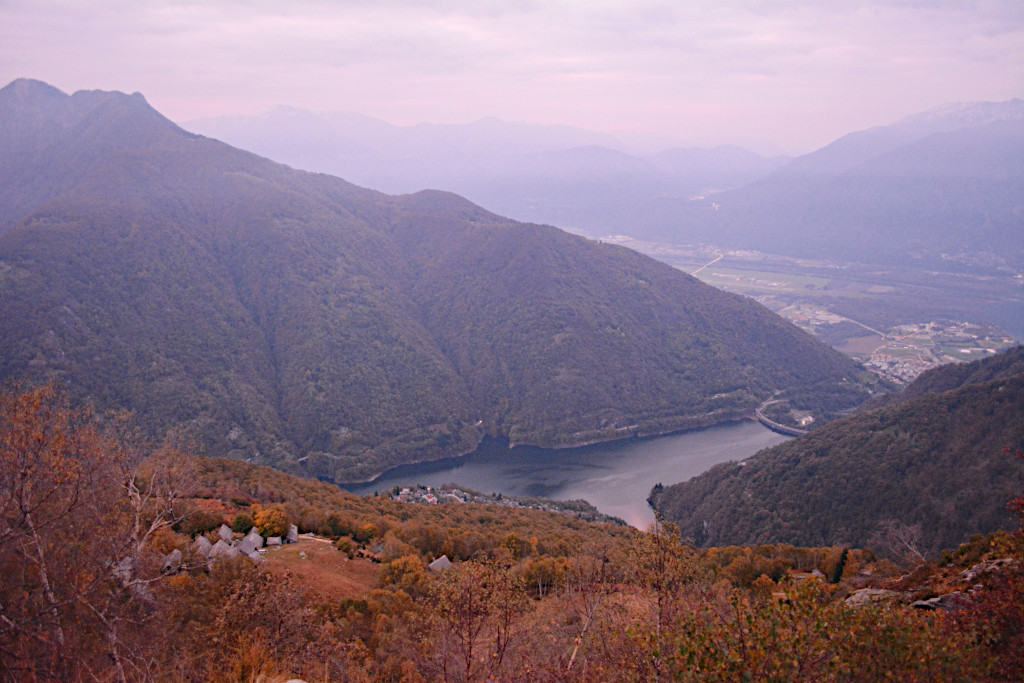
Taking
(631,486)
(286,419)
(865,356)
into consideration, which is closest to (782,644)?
(631,486)

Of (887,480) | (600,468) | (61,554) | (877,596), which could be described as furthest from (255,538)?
(600,468)

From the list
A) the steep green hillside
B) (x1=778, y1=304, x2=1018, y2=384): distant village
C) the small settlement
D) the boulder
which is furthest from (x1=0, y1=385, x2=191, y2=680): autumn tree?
(x1=778, y1=304, x2=1018, y2=384): distant village

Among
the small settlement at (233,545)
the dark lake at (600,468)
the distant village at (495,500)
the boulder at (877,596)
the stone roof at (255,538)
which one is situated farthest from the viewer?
the dark lake at (600,468)

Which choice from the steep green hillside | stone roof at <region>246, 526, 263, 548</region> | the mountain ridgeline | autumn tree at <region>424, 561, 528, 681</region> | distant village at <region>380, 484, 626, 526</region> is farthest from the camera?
the mountain ridgeline

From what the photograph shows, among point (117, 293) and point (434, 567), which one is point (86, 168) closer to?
point (117, 293)

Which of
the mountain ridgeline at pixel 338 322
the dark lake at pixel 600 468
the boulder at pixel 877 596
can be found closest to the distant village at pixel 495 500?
the dark lake at pixel 600 468

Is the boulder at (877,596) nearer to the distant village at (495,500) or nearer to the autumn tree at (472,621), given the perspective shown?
the autumn tree at (472,621)

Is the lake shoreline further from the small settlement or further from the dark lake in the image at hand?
the small settlement
